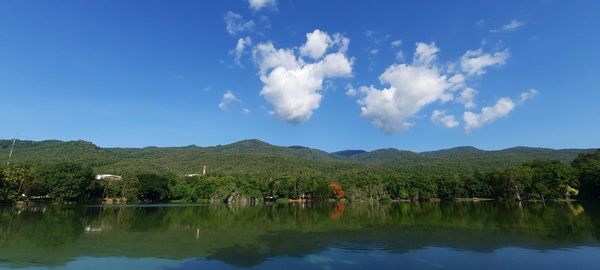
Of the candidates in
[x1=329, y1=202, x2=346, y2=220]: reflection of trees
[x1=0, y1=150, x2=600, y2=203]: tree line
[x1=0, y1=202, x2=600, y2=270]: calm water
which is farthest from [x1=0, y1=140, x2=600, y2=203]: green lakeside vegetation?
[x1=0, y1=202, x2=600, y2=270]: calm water

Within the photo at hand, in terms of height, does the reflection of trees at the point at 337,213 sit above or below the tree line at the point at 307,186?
below

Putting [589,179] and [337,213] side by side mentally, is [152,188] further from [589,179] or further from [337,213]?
[589,179]

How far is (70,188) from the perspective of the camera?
6344 centimetres

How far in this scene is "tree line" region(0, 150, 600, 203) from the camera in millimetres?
63094

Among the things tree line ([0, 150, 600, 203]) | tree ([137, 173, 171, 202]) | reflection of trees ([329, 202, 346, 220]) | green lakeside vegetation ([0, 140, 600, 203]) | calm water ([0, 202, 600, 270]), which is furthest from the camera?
tree ([137, 173, 171, 202])

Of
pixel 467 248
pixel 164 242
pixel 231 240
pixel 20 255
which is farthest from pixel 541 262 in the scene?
pixel 20 255

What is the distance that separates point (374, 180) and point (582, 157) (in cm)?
4403

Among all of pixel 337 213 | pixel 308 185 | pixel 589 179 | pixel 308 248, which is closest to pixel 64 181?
pixel 337 213

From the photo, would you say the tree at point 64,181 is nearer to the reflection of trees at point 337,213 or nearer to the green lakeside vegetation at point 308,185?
the green lakeside vegetation at point 308,185

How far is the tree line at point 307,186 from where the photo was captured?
6309 centimetres

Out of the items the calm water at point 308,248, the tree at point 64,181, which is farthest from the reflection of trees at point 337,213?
the tree at point 64,181

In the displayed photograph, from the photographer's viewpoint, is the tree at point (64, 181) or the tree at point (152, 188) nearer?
the tree at point (64, 181)

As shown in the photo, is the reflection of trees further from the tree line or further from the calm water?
the tree line

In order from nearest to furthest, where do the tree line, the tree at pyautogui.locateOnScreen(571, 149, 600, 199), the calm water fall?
the calm water, the tree line, the tree at pyautogui.locateOnScreen(571, 149, 600, 199)
